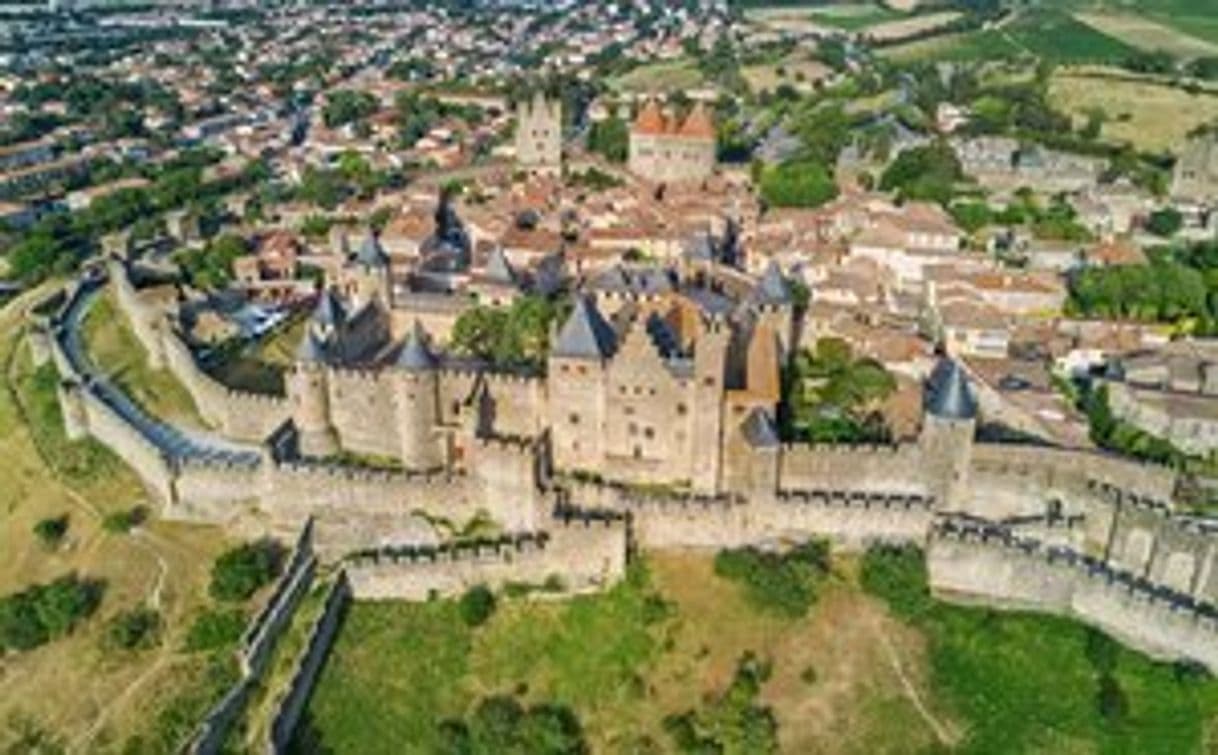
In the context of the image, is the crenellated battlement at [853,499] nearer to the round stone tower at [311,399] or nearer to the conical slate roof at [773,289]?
the conical slate roof at [773,289]

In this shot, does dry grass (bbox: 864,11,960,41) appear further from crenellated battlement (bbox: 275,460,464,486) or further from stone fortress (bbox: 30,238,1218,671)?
crenellated battlement (bbox: 275,460,464,486)

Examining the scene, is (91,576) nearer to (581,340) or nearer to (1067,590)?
(581,340)

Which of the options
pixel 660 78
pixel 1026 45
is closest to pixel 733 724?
pixel 660 78

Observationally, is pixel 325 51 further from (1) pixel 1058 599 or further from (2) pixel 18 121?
(1) pixel 1058 599

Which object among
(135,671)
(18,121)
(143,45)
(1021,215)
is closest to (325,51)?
(143,45)

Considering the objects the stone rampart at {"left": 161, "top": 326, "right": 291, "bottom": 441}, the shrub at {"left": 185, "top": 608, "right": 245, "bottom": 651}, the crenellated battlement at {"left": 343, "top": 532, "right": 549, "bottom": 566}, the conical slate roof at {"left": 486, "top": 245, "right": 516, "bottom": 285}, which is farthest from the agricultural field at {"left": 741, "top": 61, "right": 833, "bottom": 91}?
the shrub at {"left": 185, "top": 608, "right": 245, "bottom": 651}

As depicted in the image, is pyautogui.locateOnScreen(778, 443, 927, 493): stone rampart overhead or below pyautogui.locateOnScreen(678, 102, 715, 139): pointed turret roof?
below
